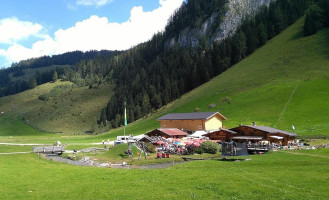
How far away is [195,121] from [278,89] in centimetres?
3557

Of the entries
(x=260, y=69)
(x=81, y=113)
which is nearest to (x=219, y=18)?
(x=260, y=69)

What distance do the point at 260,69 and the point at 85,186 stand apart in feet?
361

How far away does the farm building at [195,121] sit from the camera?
81250 millimetres

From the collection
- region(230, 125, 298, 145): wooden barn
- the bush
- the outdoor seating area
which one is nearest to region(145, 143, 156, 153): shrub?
the outdoor seating area

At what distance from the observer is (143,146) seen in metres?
57.8

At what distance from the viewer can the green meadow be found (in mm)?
20812

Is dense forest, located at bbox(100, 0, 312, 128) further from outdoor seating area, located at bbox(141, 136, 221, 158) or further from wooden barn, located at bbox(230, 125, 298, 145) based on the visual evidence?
wooden barn, located at bbox(230, 125, 298, 145)

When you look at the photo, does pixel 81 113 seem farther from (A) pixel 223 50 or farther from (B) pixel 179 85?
(A) pixel 223 50

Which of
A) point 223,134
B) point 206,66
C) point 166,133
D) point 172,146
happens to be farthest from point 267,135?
point 206,66

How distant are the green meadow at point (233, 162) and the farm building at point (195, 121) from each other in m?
3.93

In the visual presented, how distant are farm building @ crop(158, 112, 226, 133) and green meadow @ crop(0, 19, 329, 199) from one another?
3.93 m

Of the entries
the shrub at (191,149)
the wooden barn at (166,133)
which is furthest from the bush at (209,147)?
the wooden barn at (166,133)

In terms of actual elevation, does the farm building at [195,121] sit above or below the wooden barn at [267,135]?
above

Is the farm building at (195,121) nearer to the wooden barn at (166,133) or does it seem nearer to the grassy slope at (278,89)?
the grassy slope at (278,89)
